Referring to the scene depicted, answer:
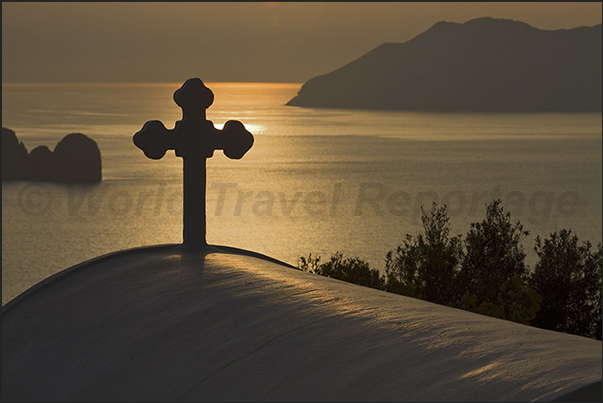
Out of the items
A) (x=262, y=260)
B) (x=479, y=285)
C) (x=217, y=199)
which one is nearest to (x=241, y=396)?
(x=262, y=260)

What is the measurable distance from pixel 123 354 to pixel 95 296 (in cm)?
137

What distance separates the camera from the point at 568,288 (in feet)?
68.6

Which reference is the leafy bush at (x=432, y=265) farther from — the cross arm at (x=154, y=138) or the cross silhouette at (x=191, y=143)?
the cross arm at (x=154, y=138)

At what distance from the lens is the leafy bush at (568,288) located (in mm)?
20781

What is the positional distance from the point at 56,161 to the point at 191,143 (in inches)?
6960

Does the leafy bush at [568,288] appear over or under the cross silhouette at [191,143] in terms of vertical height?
under

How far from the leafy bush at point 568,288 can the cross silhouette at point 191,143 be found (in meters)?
14.6

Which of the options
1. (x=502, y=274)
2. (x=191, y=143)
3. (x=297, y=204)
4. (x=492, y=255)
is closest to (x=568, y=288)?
(x=502, y=274)

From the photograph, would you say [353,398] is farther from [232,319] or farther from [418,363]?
[232,319]

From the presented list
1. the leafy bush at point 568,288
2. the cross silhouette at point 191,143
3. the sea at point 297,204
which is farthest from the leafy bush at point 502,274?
the sea at point 297,204

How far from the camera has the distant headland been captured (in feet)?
565

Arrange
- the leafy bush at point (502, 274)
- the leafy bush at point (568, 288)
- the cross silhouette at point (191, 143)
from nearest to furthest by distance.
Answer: the cross silhouette at point (191, 143), the leafy bush at point (502, 274), the leafy bush at point (568, 288)

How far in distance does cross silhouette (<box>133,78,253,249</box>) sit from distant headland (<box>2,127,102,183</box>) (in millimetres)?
168981

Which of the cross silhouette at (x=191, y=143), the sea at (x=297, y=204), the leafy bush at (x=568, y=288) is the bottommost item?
the sea at (x=297, y=204)
